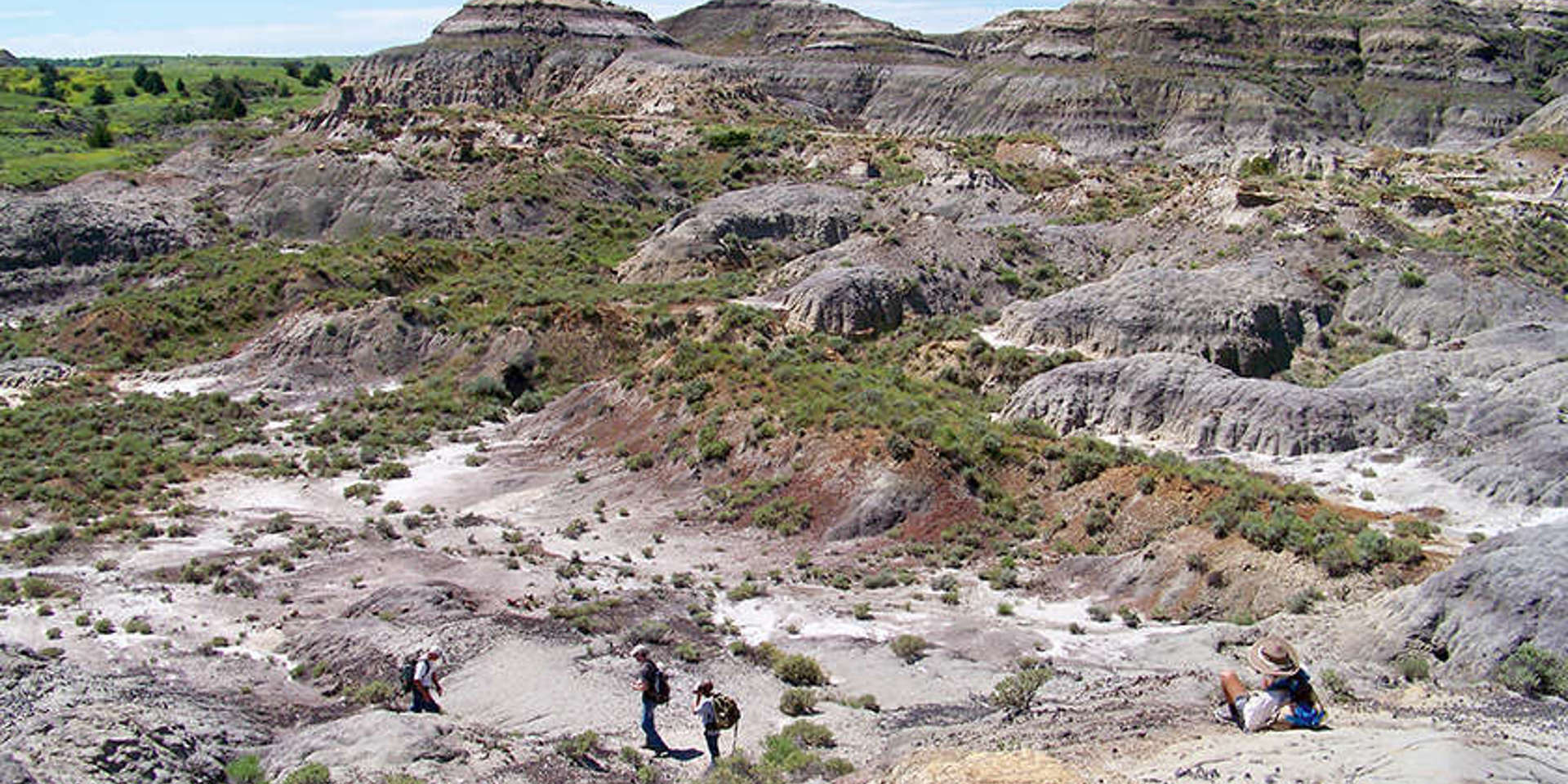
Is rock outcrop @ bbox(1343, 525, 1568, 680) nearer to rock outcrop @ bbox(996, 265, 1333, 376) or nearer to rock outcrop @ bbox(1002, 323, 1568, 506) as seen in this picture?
rock outcrop @ bbox(1002, 323, 1568, 506)

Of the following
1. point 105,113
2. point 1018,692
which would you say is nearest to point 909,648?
point 1018,692

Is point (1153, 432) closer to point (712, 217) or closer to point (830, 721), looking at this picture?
point (830, 721)

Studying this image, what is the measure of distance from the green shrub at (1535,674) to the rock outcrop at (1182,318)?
73.9 ft

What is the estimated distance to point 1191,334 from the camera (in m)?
37.1

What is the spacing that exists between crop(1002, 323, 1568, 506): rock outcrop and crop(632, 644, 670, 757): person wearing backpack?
62.3 feet

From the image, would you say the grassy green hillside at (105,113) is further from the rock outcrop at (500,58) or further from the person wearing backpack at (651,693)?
the person wearing backpack at (651,693)

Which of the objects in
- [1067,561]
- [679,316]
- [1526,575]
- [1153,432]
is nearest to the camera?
[1526,575]

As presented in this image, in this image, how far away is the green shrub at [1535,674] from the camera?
14.2 metres

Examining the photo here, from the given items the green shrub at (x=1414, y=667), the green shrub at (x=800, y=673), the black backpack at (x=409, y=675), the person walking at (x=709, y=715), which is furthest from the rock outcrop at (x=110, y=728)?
the green shrub at (x=1414, y=667)

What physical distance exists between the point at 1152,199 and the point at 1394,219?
11.2 metres

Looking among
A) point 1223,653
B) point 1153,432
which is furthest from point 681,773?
point 1153,432

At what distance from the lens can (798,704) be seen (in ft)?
55.0

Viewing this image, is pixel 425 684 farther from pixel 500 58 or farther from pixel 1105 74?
pixel 1105 74

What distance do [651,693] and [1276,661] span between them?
298 inches
